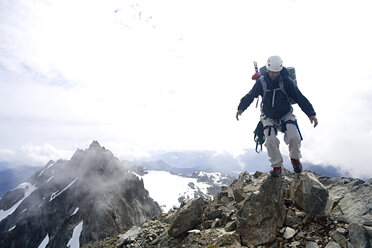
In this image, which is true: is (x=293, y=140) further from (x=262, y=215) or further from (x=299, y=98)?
(x=262, y=215)

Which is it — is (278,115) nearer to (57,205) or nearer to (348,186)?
(348,186)

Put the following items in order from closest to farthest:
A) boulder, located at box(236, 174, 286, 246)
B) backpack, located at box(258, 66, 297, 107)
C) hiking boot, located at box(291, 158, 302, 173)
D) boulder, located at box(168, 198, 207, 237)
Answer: boulder, located at box(236, 174, 286, 246)
backpack, located at box(258, 66, 297, 107)
hiking boot, located at box(291, 158, 302, 173)
boulder, located at box(168, 198, 207, 237)

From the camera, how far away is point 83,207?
120562 mm

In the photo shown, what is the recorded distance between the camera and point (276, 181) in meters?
9.70

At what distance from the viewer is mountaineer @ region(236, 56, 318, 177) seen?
958cm

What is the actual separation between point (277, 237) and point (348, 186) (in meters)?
4.85

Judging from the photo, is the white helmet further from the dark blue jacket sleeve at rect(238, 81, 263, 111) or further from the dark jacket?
the dark blue jacket sleeve at rect(238, 81, 263, 111)

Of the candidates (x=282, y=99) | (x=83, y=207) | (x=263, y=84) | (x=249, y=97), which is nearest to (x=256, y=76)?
(x=263, y=84)

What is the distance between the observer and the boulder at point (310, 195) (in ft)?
28.7

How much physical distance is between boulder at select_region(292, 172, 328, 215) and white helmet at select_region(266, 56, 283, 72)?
183 inches

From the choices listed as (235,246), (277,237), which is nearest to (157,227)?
(235,246)

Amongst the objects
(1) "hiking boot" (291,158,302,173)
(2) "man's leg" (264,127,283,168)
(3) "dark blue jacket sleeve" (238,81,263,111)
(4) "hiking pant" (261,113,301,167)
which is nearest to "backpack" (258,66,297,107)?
(3) "dark blue jacket sleeve" (238,81,263,111)

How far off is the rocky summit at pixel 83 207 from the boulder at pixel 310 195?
100870 mm

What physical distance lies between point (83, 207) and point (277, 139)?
131742 mm
